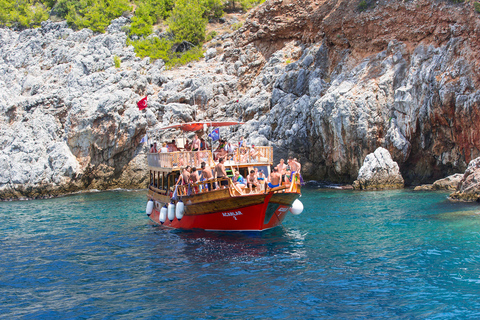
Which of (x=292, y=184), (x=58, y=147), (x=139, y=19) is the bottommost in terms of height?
(x=292, y=184)

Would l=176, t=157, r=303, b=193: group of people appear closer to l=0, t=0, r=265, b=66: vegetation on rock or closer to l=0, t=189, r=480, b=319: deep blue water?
l=0, t=189, r=480, b=319: deep blue water

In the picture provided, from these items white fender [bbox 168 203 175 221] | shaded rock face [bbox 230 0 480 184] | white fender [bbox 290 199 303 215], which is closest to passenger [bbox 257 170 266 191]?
white fender [bbox 290 199 303 215]

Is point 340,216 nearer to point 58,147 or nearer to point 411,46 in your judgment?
point 411,46

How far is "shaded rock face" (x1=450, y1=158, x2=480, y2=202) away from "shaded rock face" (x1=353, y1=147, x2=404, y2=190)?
6809mm

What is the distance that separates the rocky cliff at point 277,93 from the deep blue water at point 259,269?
34.3 ft

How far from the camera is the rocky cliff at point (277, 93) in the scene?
27500 millimetres

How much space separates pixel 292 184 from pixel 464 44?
62.6 ft

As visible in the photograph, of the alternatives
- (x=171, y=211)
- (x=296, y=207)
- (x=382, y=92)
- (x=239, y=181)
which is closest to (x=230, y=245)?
(x=239, y=181)

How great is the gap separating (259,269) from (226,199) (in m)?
4.02

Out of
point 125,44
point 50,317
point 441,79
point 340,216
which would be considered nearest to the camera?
point 50,317

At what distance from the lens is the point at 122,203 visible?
27.8 meters

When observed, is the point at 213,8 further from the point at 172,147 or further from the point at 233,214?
the point at 233,214

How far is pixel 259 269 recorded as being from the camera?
11.1m

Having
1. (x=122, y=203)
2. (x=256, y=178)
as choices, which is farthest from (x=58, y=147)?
(x=256, y=178)
